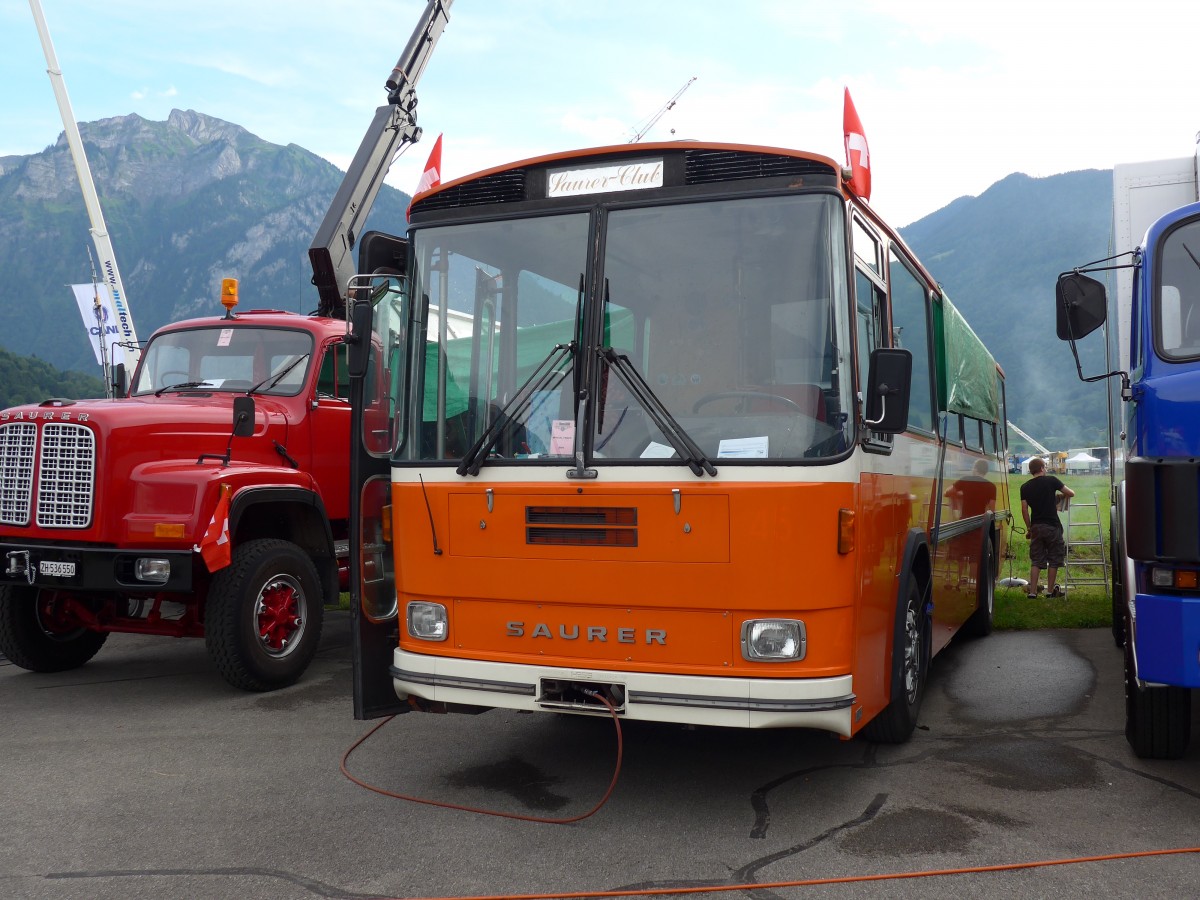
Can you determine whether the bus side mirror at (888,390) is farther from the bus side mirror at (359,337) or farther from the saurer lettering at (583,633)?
the bus side mirror at (359,337)

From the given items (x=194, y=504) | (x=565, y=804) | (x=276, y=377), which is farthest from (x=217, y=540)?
(x=565, y=804)

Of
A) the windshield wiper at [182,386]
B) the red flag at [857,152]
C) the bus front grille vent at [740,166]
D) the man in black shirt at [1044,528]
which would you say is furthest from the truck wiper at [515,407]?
the man in black shirt at [1044,528]

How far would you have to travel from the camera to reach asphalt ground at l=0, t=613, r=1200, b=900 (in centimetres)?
422

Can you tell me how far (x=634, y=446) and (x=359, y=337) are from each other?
1.51 metres

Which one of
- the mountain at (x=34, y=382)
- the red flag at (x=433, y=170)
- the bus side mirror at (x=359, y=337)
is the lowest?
the bus side mirror at (x=359, y=337)

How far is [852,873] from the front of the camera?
166 inches

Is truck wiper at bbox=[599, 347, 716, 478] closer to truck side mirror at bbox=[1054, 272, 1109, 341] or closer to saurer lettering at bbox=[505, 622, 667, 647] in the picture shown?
saurer lettering at bbox=[505, 622, 667, 647]

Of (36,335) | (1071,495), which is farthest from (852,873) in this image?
(36,335)

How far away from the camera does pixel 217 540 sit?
7.23 meters

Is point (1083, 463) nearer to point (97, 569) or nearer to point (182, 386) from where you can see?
point (182, 386)

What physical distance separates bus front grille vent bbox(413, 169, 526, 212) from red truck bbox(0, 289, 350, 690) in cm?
297

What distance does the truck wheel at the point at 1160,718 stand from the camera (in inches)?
217

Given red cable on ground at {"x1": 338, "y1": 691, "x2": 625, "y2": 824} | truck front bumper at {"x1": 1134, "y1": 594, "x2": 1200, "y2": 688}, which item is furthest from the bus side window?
red cable on ground at {"x1": 338, "y1": 691, "x2": 625, "y2": 824}

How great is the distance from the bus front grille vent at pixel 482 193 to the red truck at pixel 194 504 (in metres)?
2.97
